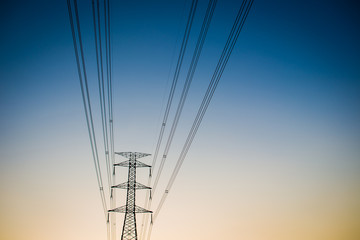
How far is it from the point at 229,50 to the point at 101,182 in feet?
40.6

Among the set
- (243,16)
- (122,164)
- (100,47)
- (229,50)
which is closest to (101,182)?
(122,164)

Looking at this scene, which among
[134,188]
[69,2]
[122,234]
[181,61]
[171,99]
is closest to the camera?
[69,2]

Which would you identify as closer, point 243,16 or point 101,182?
point 243,16

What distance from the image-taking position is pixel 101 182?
1549 centimetres

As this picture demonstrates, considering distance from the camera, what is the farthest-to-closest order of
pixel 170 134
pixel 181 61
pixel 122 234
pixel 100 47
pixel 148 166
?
pixel 148 166
pixel 122 234
pixel 170 134
pixel 181 61
pixel 100 47

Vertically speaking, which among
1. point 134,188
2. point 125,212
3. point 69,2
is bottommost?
point 125,212

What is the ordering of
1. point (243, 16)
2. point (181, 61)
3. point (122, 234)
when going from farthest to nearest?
point (122, 234) → point (181, 61) → point (243, 16)

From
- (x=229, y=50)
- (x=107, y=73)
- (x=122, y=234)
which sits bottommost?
(x=122, y=234)

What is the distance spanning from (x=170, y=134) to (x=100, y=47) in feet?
21.9

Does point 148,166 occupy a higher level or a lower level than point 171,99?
lower

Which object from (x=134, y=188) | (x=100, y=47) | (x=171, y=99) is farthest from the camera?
(x=134, y=188)

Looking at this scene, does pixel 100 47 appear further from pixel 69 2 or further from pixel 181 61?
pixel 181 61

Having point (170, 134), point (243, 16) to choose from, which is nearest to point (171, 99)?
point (170, 134)

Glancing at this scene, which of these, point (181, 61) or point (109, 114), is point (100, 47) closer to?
point (181, 61)
